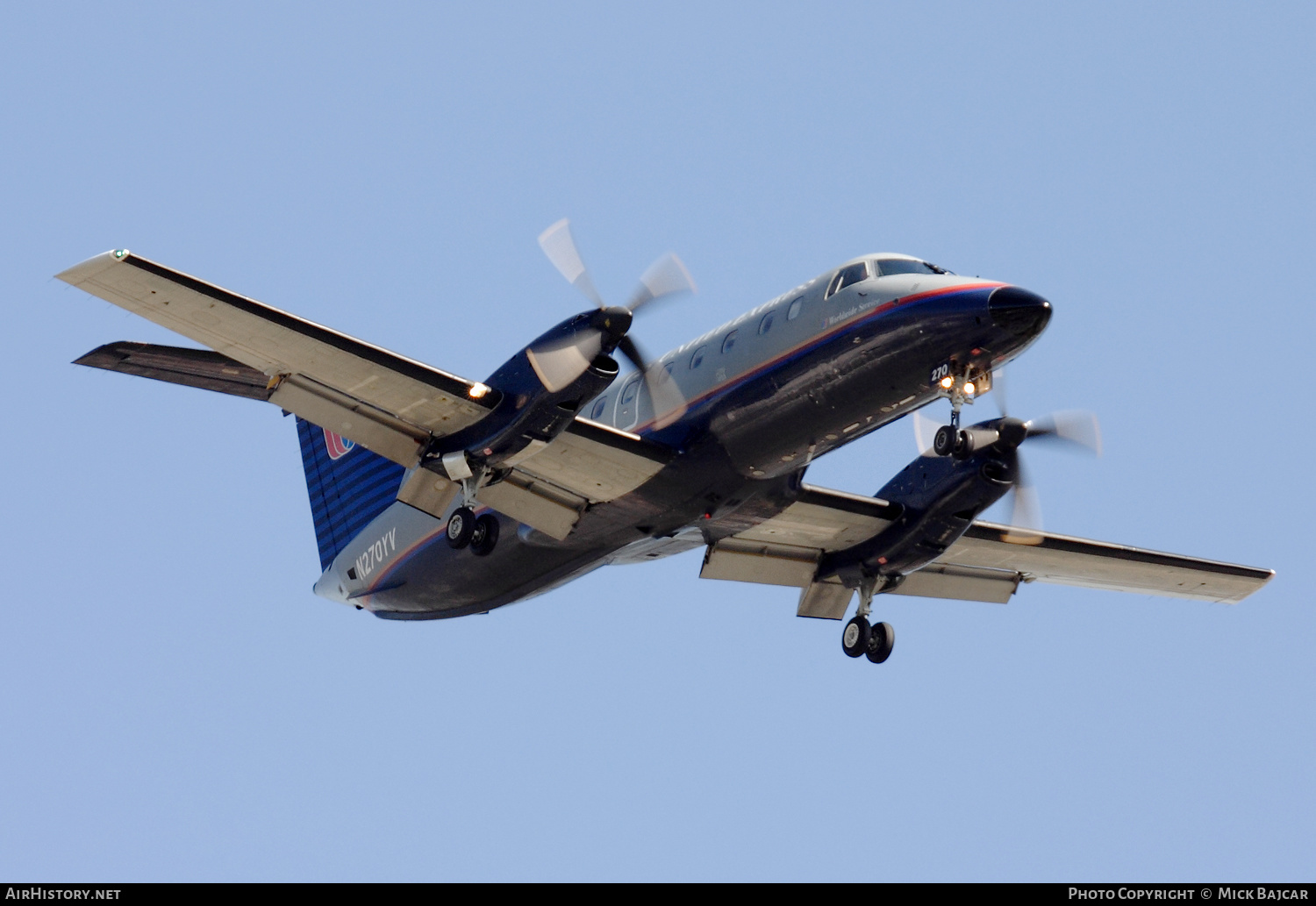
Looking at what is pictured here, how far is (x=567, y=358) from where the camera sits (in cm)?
1692

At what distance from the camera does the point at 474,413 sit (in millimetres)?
18000

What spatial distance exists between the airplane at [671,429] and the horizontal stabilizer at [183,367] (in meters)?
0.03

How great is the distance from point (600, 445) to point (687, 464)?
42.8 inches

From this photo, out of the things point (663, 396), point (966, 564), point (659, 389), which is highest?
point (659, 389)

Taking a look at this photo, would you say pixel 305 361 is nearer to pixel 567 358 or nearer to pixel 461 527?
pixel 461 527

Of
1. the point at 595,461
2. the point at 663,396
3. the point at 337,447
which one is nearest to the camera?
the point at 595,461

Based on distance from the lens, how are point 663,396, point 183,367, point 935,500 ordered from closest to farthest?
point 183,367, point 663,396, point 935,500

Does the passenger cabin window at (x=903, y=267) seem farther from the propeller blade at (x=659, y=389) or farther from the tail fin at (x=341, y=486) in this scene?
the tail fin at (x=341, y=486)

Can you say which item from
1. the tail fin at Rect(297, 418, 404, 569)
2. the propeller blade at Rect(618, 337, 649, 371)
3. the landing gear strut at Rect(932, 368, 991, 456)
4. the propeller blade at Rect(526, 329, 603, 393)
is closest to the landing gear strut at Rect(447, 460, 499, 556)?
the propeller blade at Rect(526, 329, 603, 393)

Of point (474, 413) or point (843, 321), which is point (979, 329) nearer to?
point (843, 321)

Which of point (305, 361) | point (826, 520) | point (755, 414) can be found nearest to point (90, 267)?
point (305, 361)

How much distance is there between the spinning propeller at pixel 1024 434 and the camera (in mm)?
19562

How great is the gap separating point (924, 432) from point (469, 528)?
6.13 m

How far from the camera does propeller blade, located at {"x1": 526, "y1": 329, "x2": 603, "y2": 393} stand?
55.4 feet
